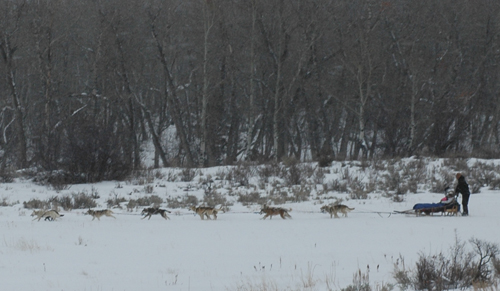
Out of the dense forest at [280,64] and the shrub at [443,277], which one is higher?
the dense forest at [280,64]

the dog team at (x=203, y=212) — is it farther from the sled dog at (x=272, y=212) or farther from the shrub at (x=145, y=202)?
the shrub at (x=145, y=202)

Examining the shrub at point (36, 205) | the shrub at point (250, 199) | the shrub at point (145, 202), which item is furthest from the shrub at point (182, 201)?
the shrub at point (36, 205)

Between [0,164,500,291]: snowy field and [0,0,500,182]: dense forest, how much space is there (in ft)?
51.4

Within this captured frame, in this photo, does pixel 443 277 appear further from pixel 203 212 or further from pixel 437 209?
pixel 203 212

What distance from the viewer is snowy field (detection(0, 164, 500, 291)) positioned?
6457 mm

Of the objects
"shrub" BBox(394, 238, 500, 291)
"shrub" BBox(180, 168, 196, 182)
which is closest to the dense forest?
"shrub" BBox(180, 168, 196, 182)

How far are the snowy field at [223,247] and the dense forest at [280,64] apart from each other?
15.7 m

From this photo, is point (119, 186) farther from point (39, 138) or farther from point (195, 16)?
point (195, 16)

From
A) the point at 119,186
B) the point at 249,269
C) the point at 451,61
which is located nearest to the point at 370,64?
the point at 451,61

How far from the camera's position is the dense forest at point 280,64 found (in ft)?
98.0

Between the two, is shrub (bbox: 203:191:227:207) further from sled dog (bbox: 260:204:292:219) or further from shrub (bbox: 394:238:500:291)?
shrub (bbox: 394:238:500:291)

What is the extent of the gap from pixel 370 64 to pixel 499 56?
11928mm

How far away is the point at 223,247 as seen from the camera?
879 cm

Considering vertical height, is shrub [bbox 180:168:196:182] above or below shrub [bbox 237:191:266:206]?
above
